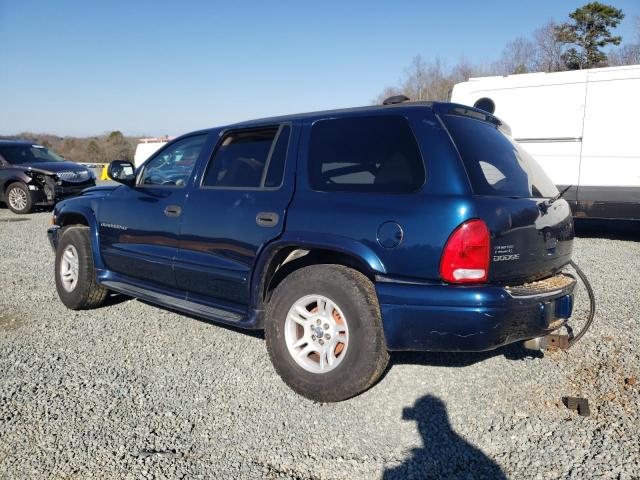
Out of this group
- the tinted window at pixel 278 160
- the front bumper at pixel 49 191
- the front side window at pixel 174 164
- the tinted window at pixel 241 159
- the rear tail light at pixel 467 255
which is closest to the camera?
the rear tail light at pixel 467 255

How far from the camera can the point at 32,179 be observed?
1186cm

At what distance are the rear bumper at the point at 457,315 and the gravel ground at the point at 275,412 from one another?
48cm

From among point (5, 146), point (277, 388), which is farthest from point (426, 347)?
point (5, 146)

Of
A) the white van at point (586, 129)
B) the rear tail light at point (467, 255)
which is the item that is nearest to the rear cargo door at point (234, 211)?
the rear tail light at point (467, 255)

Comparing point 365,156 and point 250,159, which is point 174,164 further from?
point 365,156

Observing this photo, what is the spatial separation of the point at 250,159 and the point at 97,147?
36.3m

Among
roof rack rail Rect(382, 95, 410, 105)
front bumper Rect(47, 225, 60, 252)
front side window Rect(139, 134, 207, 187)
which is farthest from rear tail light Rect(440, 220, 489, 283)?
front bumper Rect(47, 225, 60, 252)

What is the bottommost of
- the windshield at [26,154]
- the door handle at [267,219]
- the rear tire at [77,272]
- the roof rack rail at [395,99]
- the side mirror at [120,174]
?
the rear tire at [77,272]

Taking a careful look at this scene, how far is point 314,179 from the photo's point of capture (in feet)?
10.4

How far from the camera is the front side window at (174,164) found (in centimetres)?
405

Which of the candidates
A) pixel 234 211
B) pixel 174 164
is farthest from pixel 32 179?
pixel 234 211

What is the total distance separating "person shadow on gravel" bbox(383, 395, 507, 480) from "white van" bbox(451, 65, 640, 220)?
21.7 ft

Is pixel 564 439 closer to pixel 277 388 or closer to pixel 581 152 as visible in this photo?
pixel 277 388

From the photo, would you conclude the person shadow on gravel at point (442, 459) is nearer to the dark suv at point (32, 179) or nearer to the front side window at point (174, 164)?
the front side window at point (174, 164)
